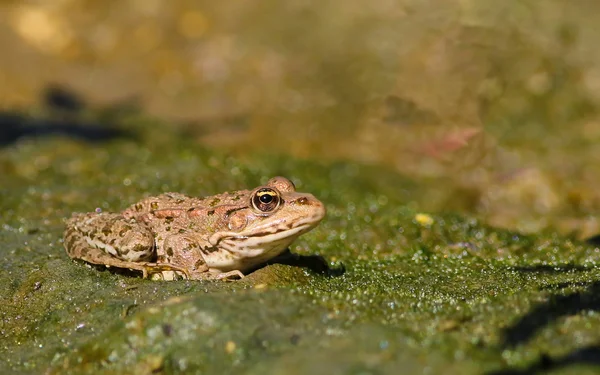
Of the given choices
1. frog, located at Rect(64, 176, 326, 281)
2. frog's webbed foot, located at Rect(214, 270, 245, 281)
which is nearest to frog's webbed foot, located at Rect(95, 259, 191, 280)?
frog, located at Rect(64, 176, 326, 281)

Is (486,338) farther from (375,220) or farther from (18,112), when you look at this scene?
(18,112)

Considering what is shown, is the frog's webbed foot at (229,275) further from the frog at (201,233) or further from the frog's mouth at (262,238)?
the frog's mouth at (262,238)

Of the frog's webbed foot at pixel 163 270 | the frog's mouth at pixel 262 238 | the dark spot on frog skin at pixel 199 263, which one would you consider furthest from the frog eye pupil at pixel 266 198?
the frog's webbed foot at pixel 163 270

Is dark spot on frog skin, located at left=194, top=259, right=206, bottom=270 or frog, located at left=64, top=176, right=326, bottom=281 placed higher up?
frog, located at left=64, top=176, right=326, bottom=281

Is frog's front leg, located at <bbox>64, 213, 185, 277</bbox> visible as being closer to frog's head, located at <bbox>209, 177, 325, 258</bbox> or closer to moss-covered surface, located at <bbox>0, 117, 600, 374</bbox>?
moss-covered surface, located at <bbox>0, 117, 600, 374</bbox>

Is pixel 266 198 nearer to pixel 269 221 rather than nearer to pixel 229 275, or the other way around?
pixel 269 221

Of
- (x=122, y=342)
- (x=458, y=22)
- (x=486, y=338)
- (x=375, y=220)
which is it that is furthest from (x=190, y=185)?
(x=458, y=22)
